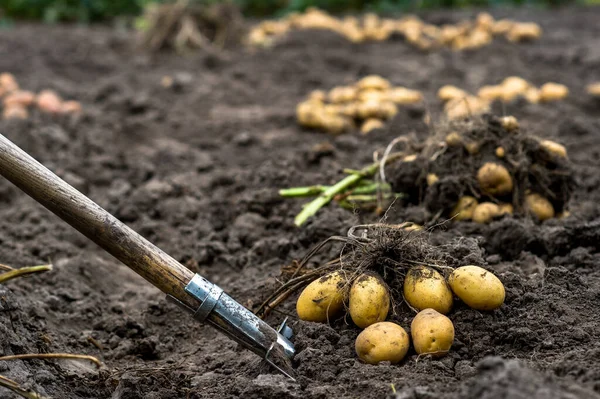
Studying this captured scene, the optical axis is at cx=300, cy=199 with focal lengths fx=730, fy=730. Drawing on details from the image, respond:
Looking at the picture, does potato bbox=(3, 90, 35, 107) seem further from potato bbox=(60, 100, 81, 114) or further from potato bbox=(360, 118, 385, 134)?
potato bbox=(360, 118, 385, 134)

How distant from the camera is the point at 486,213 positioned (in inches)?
132

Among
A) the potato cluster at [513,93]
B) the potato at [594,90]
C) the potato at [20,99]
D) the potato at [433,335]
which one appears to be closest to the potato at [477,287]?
the potato at [433,335]

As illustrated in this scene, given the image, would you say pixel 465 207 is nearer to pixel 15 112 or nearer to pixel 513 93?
pixel 513 93

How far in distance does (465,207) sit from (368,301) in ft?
3.90

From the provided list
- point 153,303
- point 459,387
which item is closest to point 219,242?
point 153,303

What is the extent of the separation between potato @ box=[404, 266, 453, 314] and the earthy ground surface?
8cm

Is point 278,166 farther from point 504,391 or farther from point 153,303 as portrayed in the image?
point 504,391

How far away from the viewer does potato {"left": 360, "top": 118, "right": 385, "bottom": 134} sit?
521cm

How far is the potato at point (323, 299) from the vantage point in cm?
249

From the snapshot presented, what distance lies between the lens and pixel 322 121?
5363 mm

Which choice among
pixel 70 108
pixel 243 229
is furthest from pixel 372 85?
pixel 243 229

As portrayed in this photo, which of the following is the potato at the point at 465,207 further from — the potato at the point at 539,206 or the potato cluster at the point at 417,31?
the potato cluster at the point at 417,31

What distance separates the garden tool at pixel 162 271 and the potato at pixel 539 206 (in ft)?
5.43

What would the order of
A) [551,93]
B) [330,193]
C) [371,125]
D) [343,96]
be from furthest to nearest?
[551,93], [343,96], [371,125], [330,193]
